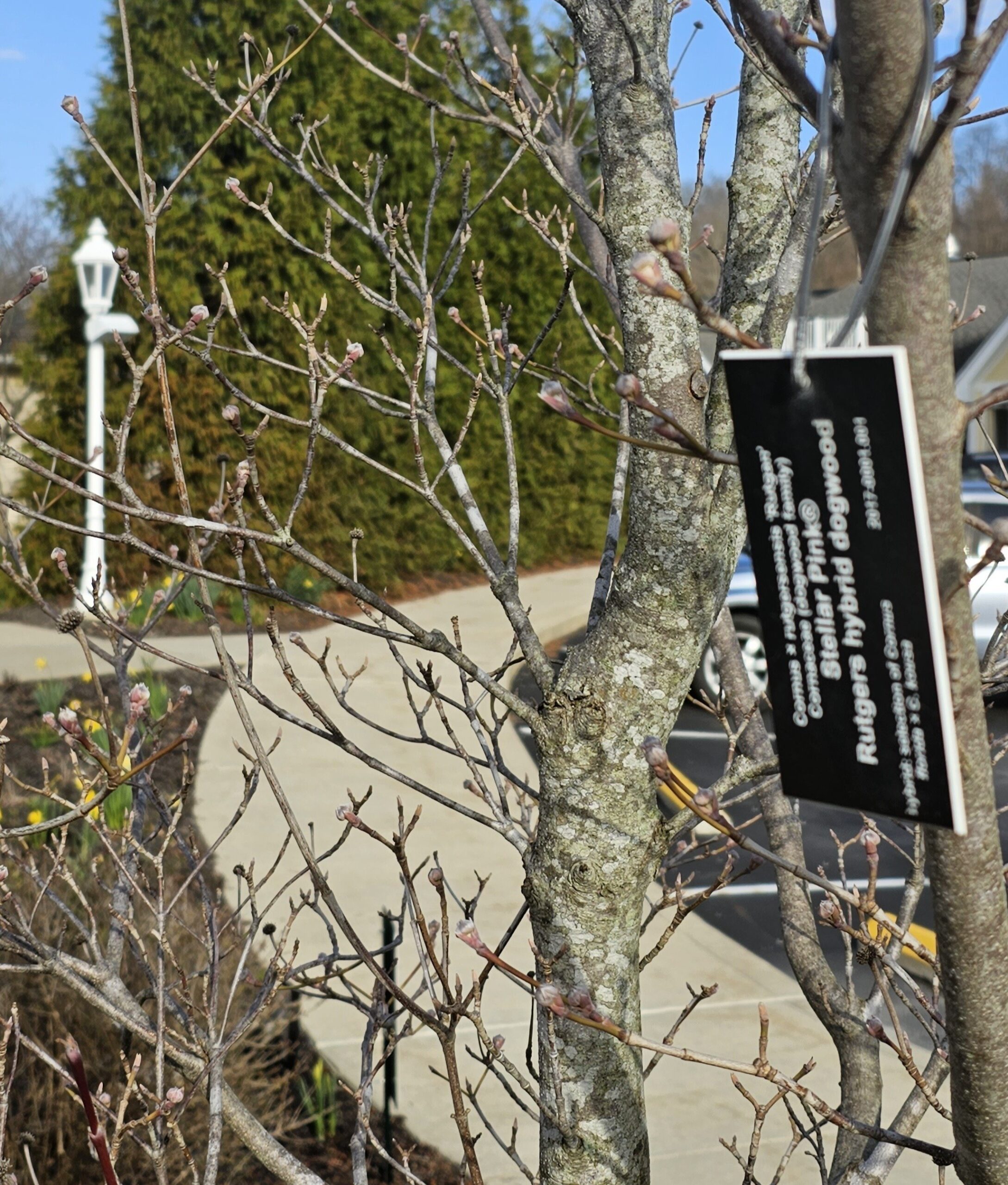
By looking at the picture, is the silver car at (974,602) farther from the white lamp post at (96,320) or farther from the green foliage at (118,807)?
the white lamp post at (96,320)

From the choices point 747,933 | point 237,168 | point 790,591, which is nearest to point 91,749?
point 790,591

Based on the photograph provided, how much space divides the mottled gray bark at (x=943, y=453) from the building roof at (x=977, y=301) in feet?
70.6

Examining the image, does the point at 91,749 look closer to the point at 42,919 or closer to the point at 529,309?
the point at 42,919

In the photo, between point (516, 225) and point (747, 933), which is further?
point (516, 225)

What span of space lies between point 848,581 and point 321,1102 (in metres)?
2.96

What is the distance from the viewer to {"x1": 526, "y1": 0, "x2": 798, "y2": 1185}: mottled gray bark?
1.64 metres

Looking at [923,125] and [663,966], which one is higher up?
[923,125]

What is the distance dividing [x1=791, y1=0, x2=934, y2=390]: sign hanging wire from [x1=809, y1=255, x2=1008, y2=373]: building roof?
21.6m

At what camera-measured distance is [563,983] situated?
64.9 inches

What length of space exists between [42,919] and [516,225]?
1159 centimetres

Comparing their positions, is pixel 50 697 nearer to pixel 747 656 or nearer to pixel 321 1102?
pixel 321 1102

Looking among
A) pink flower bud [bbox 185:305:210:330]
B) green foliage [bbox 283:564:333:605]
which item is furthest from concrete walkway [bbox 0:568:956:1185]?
green foliage [bbox 283:564:333:605]

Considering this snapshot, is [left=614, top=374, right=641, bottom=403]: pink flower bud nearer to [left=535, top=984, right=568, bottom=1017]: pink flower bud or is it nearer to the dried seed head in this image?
[left=535, top=984, right=568, bottom=1017]: pink flower bud

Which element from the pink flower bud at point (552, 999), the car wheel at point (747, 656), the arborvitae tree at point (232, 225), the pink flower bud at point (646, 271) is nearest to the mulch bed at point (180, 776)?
the pink flower bud at point (552, 999)
